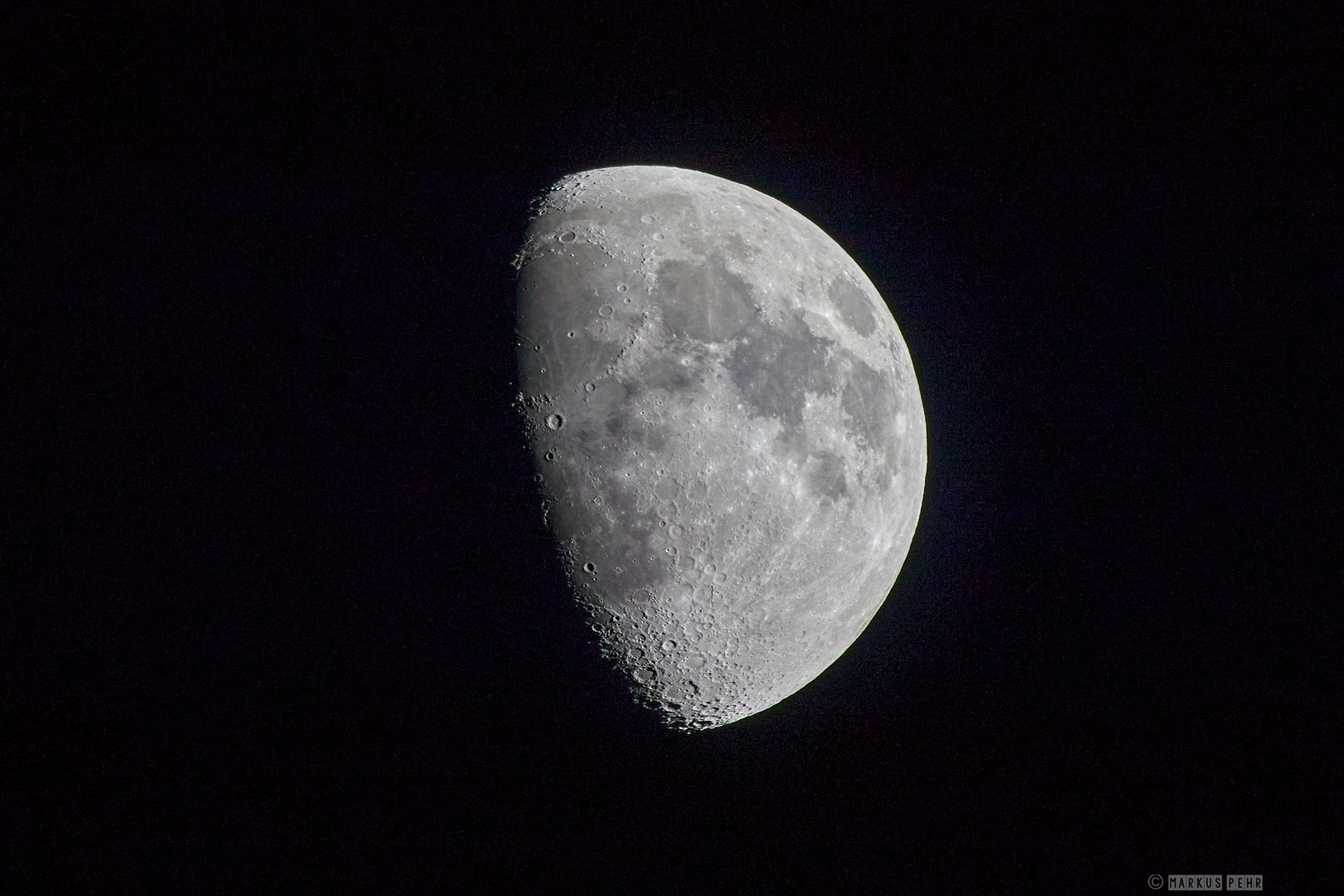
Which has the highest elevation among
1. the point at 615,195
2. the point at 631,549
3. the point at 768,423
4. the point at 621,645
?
the point at 615,195

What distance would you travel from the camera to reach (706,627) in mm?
3559

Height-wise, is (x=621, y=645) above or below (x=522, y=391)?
below

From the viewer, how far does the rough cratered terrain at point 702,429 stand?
3297 millimetres

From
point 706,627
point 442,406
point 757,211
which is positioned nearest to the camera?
point 442,406

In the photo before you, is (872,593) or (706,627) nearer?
(706,627)

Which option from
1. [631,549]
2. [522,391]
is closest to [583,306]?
[522,391]

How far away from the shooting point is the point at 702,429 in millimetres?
3299

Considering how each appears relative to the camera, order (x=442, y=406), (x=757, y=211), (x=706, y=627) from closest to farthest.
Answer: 1. (x=442, y=406)
2. (x=706, y=627)
3. (x=757, y=211)

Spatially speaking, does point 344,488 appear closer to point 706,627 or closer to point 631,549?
point 631,549

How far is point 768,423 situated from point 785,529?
44 cm

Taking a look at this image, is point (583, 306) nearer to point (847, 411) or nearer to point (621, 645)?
point (847, 411)

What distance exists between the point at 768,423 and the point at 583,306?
0.86 metres

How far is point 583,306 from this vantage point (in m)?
A: 3.36

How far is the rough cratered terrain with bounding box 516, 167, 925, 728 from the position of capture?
3297 mm
